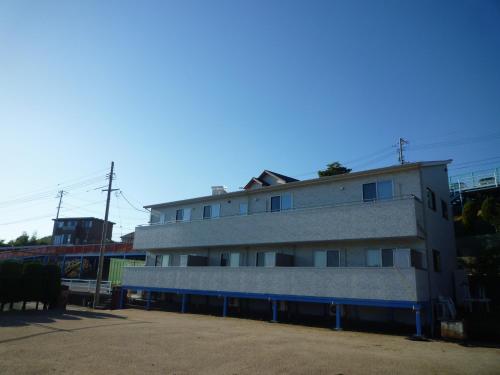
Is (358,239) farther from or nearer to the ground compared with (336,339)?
farther from the ground

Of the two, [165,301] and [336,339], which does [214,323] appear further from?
[165,301]

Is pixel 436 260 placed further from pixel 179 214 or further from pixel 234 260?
pixel 179 214

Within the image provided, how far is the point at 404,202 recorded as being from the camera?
18203 mm

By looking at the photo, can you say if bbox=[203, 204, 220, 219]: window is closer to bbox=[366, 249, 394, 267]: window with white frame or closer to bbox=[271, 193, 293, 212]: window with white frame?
bbox=[271, 193, 293, 212]: window with white frame

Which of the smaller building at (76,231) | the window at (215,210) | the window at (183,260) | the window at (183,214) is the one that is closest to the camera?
the window at (183,260)

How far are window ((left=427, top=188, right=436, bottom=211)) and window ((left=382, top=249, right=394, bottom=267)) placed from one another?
349cm

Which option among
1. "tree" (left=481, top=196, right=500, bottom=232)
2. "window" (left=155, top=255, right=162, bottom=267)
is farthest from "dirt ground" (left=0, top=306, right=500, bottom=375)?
"window" (left=155, top=255, right=162, bottom=267)

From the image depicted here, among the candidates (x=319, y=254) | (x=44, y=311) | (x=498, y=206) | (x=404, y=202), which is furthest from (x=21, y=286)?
(x=498, y=206)

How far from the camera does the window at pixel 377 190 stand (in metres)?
20.1

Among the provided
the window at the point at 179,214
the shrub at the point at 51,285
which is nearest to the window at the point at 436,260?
the window at the point at 179,214

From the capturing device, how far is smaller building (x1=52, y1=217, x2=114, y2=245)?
227 feet

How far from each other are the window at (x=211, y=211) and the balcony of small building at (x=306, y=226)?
59.6 inches

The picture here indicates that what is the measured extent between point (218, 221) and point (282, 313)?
7.42 m

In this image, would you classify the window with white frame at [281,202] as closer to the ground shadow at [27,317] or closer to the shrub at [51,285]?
the ground shadow at [27,317]
